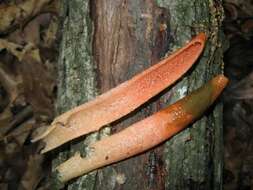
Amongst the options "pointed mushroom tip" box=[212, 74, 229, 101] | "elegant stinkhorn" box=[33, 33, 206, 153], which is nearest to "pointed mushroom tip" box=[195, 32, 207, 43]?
"elegant stinkhorn" box=[33, 33, 206, 153]

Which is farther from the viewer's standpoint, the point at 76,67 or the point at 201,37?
the point at 76,67

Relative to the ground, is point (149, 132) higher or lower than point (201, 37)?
lower

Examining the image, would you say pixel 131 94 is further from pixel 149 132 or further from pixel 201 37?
pixel 201 37

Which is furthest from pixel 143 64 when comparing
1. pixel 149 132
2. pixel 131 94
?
pixel 149 132

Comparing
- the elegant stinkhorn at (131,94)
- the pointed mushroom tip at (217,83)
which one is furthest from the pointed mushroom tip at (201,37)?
the pointed mushroom tip at (217,83)

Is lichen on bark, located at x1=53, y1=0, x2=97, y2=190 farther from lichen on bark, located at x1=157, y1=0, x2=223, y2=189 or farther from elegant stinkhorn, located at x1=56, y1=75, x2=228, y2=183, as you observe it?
lichen on bark, located at x1=157, y1=0, x2=223, y2=189

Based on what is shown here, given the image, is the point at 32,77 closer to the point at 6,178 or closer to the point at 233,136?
the point at 6,178
